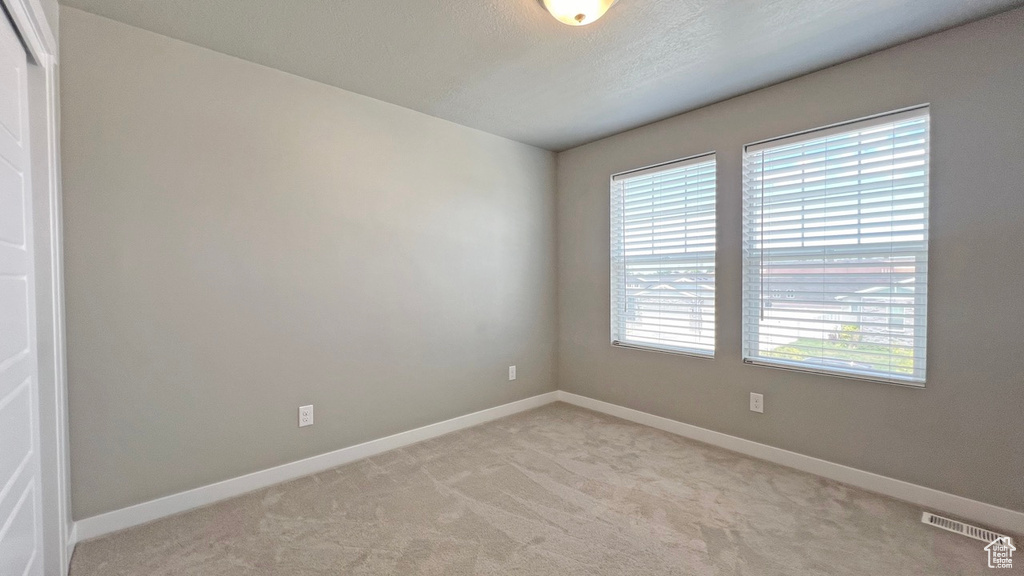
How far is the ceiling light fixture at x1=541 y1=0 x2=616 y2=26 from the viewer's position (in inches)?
70.8

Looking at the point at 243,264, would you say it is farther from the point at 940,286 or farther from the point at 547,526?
the point at 940,286

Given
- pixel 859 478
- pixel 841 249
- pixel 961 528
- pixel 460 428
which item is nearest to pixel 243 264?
pixel 460 428

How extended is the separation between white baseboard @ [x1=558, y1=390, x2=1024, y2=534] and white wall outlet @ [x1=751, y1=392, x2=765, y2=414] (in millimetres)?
227

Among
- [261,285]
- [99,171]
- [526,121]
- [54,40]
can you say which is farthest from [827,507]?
[54,40]

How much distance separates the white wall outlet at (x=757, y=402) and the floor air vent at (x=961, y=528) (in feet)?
2.87

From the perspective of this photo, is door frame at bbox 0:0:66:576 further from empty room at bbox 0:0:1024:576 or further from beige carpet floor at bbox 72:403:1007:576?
beige carpet floor at bbox 72:403:1007:576

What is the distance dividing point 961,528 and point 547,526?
195cm

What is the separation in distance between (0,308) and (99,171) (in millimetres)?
1005

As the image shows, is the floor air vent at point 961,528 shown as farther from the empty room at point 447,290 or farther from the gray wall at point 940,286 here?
the gray wall at point 940,286

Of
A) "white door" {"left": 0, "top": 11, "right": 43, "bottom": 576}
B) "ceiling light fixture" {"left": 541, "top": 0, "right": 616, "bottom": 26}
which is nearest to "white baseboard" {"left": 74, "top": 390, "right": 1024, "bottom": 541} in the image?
"white door" {"left": 0, "top": 11, "right": 43, "bottom": 576}

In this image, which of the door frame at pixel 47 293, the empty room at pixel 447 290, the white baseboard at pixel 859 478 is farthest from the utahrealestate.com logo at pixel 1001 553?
the door frame at pixel 47 293

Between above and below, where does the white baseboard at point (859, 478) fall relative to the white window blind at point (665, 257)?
below

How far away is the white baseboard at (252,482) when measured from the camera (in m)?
2.03

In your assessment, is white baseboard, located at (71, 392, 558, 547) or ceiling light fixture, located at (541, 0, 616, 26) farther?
Result: white baseboard, located at (71, 392, 558, 547)
